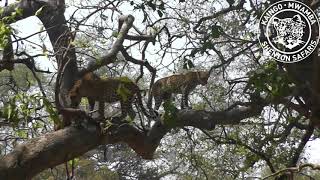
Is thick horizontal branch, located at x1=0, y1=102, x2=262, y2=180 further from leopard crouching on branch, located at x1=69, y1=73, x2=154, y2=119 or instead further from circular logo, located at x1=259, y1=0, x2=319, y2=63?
circular logo, located at x1=259, y1=0, x2=319, y2=63

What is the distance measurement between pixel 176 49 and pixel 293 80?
1.34 metres

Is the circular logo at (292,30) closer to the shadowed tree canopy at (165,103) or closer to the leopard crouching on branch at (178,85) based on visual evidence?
the shadowed tree canopy at (165,103)

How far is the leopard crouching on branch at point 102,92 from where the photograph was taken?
3.79 meters

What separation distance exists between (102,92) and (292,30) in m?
1.60

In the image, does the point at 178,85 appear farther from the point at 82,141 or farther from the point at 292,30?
the point at 292,30

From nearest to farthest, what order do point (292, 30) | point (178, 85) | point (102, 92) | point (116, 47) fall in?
1. point (292, 30)
2. point (116, 47)
3. point (102, 92)
4. point (178, 85)

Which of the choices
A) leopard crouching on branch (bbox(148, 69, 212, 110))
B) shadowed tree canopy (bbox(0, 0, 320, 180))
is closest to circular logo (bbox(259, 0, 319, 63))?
shadowed tree canopy (bbox(0, 0, 320, 180))

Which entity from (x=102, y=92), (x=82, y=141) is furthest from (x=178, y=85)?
(x=82, y=141)

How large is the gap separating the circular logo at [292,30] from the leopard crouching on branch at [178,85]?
1.51m

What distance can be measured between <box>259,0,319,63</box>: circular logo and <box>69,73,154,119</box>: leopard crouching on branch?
124cm

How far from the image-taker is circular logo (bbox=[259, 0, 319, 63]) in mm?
2795

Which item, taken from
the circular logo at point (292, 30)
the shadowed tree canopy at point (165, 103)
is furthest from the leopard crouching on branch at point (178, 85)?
the circular logo at point (292, 30)

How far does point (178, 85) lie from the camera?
4.48m

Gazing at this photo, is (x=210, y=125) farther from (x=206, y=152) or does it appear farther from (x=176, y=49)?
(x=206, y=152)
